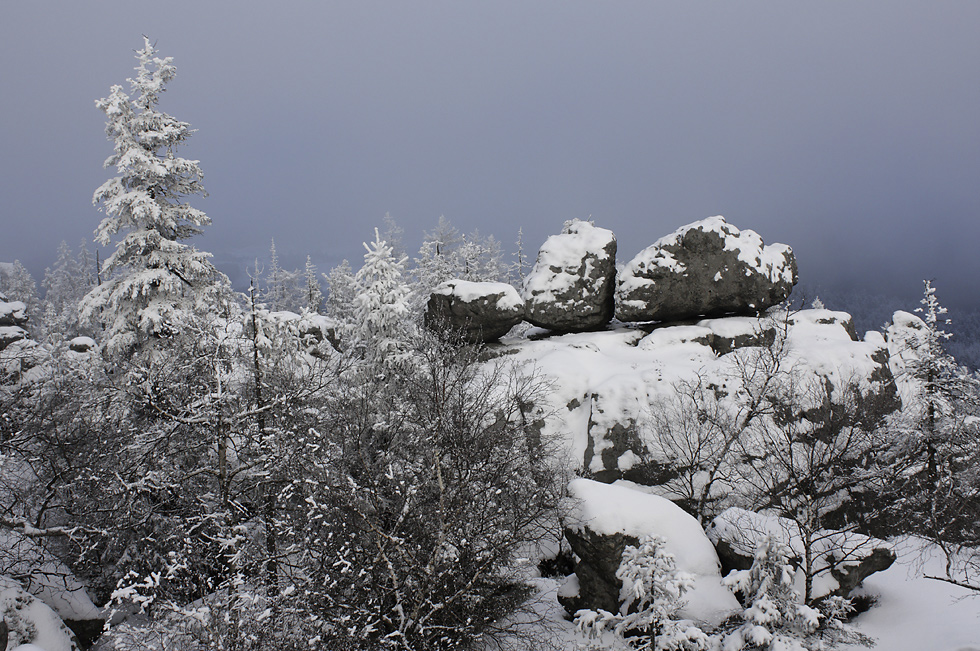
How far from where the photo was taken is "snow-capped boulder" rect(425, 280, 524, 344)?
77.4 ft

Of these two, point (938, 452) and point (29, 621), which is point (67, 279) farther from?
point (938, 452)

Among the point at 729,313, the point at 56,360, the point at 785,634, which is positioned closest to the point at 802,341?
the point at 729,313

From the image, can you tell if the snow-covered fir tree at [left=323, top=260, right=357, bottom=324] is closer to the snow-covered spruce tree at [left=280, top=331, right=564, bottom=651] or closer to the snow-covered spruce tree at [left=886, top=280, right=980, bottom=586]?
the snow-covered spruce tree at [left=280, top=331, right=564, bottom=651]

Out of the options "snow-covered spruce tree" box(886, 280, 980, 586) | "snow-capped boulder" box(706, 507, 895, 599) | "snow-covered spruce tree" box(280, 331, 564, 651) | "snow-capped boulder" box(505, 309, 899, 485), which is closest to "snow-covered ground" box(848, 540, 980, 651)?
"snow-capped boulder" box(706, 507, 895, 599)

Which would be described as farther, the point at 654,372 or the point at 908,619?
the point at 654,372

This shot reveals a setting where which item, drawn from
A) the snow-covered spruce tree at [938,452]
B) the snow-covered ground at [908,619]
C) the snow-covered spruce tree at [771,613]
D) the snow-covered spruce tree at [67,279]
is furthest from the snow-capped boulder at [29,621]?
the snow-covered spruce tree at [67,279]

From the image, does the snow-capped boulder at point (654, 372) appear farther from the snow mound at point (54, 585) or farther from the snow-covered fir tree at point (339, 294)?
the snow-covered fir tree at point (339, 294)

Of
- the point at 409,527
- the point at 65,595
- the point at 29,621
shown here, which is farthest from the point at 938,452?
the point at 65,595

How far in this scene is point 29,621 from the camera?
435 inches

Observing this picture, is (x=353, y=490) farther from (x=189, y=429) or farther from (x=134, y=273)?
(x=134, y=273)

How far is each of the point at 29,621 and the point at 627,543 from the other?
550 inches

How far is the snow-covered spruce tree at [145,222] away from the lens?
14922 millimetres

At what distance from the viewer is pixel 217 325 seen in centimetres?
1241

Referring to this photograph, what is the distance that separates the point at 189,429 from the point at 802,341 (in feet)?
83.9
